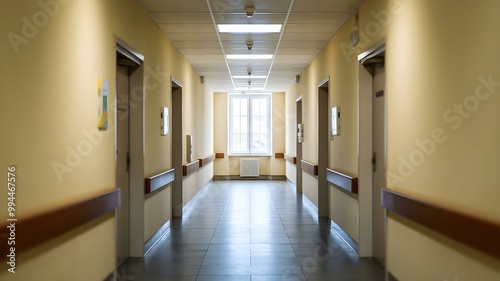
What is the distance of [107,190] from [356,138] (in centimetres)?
325

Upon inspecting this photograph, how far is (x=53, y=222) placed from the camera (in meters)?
2.72

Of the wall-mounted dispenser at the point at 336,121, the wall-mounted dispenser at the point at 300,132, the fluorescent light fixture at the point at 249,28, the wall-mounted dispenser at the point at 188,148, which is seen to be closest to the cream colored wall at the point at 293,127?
the wall-mounted dispenser at the point at 300,132

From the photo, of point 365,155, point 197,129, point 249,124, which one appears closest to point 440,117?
point 365,155

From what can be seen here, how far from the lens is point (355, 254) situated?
5.31 meters

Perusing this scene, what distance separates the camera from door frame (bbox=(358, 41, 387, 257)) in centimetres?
520

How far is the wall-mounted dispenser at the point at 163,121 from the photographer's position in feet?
20.5

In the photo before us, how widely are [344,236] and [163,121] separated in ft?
10.9

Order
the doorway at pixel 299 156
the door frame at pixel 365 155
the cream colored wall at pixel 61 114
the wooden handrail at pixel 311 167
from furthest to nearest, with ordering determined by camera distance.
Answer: the doorway at pixel 299 156 → the wooden handrail at pixel 311 167 → the door frame at pixel 365 155 → the cream colored wall at pixel 61 114

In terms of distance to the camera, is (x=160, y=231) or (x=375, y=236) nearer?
(x=375, y=236)

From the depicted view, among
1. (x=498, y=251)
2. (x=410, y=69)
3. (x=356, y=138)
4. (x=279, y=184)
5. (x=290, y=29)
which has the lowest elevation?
(x=279, y=184)

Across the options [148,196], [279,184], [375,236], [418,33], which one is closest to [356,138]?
[375,236]

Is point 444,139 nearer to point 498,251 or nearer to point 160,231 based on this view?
point 498,251

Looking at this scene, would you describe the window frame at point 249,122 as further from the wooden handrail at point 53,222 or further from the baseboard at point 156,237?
Answer: the wooden handrail at point 53,222

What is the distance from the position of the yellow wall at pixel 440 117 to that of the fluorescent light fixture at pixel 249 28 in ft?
5.13
